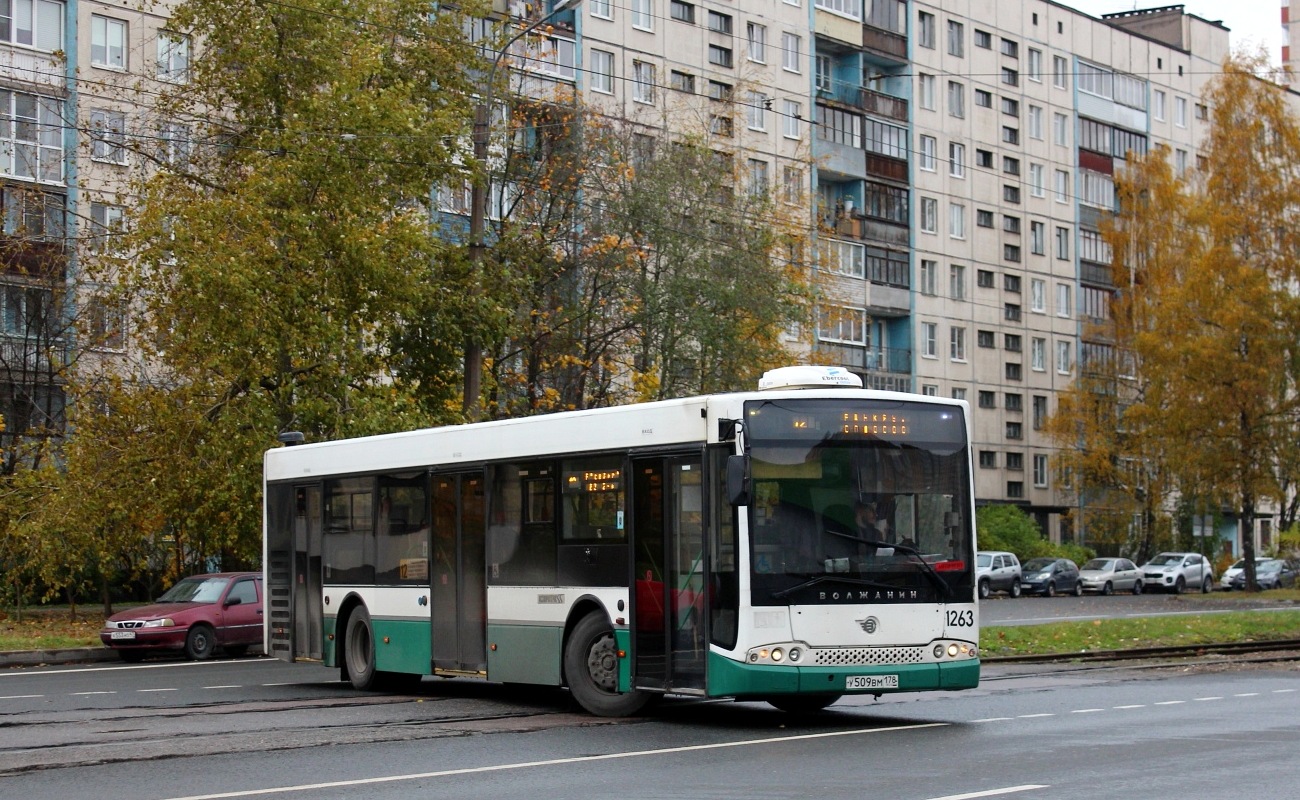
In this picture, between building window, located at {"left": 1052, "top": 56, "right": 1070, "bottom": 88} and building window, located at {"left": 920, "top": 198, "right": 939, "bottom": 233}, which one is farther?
building window, located at {"left": 1052, "top": 56, "right": 1070, "bottom": 88}

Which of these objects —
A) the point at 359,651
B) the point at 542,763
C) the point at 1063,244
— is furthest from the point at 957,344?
the point at 542,763

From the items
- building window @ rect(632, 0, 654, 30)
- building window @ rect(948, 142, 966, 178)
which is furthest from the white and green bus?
building window @ rect(948, 142, 966, 178)

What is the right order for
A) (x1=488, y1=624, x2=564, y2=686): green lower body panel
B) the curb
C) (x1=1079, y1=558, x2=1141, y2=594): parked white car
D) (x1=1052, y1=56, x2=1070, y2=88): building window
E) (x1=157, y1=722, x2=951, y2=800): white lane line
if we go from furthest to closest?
(x1=1052, y1=56, x2=1070, y2=88): building window, (x1=1079, y1=558, x2=1141, y2=594): parked white car, the curb, (x1=488, y1=624, x2=564, y2=686): green lower body panel, (x1=157, y1=722, x2=951, y2=800): white lane line

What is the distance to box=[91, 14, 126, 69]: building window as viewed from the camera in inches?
2039

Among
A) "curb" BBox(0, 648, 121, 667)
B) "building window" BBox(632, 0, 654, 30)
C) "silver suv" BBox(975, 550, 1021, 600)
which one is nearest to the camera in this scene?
"curb" BBox(0, 648, 121, 667)

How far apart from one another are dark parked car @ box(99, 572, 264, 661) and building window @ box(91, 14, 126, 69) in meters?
26.3

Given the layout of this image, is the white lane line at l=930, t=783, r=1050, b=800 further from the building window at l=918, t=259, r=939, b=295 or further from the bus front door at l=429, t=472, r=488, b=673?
the building window at l=918, t=259, r=939, b=295

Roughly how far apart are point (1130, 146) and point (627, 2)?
3538cm

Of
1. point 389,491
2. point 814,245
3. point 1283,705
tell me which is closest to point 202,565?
point 814,245

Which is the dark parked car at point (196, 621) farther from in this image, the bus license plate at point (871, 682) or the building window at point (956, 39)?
the building window at point (956, 39)

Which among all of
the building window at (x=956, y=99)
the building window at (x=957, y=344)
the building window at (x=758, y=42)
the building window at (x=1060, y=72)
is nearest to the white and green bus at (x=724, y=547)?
the building window at (x=758, y=42)

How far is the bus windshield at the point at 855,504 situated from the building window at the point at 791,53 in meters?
56.8

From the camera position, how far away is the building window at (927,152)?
78.0 meters

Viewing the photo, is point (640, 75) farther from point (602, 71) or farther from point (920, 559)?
point (920, 559)
